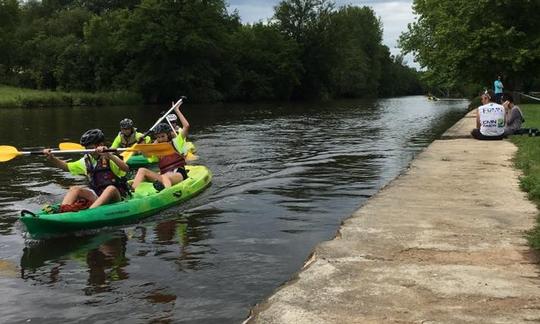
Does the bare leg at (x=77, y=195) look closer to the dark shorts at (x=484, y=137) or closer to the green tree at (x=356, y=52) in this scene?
the dark shorts at (x=484, y=137)

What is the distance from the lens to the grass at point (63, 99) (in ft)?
152

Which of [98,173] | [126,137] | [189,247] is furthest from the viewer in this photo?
[126,137]

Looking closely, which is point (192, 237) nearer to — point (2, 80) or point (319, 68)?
point (2, 80)

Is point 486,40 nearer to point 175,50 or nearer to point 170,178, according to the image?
point 170,178

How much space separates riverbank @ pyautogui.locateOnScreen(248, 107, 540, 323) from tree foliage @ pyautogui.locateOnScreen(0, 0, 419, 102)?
179 ft

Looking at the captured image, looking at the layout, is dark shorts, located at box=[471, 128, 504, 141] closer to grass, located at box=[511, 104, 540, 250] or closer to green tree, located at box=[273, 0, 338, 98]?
grass, located at box=[511, 104, 540, 250]

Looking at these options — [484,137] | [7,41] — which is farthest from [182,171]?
[7,41]

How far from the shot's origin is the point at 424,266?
527 centimetres

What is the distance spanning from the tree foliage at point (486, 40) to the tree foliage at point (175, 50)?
31679mm

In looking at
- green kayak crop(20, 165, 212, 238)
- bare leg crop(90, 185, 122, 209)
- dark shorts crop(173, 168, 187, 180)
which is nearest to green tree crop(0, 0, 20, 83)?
dark shorts crop(173, 168, 187, 180)

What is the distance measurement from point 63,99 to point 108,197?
147 ft

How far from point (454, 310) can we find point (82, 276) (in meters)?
3.89

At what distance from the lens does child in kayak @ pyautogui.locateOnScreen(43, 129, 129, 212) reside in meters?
8.39

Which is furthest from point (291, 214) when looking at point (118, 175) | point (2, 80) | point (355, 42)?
point (355, 42)
